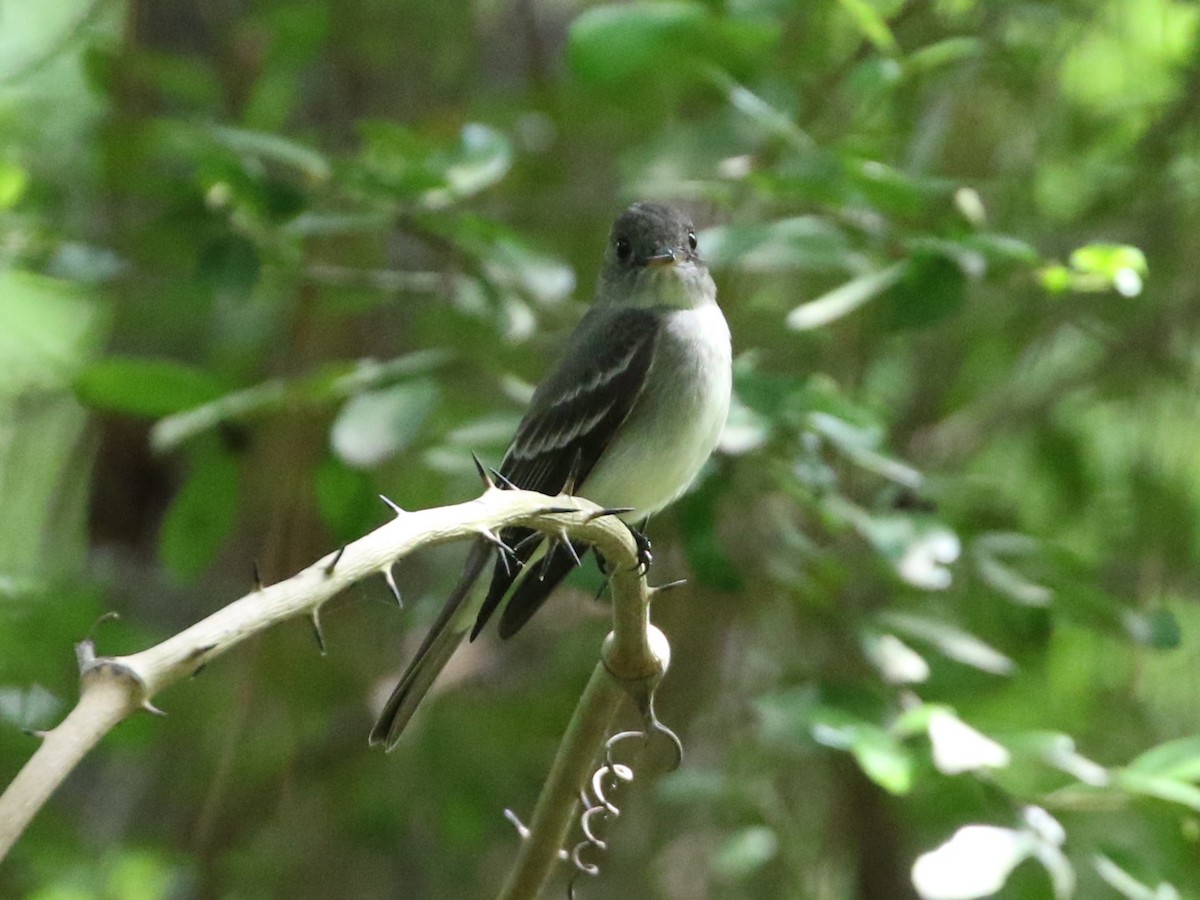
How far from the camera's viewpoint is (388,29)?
177 inches

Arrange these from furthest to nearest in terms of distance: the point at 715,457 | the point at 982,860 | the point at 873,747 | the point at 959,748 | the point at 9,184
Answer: the point at 9,184 < the point at 715,457 < the point at 873,747 < the point at 959,748 < the point at 982,860

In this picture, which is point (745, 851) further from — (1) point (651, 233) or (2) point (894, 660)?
(1) point (651, 233)

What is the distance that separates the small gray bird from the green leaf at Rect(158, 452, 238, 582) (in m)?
0.87

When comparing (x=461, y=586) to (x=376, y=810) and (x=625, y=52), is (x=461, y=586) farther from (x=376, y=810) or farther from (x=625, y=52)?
(x=376, y=810)

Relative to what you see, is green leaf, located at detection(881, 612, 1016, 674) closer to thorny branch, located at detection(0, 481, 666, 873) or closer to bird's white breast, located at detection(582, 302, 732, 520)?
bird's white breast, located at detection(582, 302, 732, 520)

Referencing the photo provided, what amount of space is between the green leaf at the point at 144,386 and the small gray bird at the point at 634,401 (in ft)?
2.45

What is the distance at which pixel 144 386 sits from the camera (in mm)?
3074

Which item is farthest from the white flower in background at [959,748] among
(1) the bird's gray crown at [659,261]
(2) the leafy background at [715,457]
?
(1) the bird's gray crown at [659,261]

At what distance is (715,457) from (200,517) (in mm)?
1253

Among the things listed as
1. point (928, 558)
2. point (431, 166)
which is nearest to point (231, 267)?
point (431, 166)

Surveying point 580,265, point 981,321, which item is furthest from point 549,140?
point 981,321

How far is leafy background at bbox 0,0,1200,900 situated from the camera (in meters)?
2.88

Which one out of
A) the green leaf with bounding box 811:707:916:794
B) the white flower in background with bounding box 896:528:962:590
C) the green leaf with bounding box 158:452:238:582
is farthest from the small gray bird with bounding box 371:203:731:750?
the green leaf with bounding box 158:452:238:582

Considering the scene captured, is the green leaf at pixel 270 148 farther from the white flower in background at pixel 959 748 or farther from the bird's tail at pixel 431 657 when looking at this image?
the white flower in background at pixel 959 748
